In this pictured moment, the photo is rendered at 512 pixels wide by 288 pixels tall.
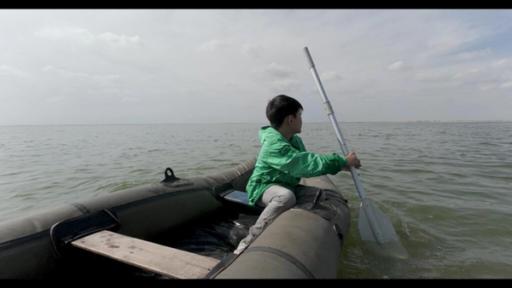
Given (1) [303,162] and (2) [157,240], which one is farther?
(2) [157,240]

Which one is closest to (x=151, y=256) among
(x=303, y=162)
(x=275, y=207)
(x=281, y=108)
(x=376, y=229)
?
(x=275, y=207)

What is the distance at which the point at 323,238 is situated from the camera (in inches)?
102

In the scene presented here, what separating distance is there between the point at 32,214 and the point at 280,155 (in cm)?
234

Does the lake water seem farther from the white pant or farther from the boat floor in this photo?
the white pant

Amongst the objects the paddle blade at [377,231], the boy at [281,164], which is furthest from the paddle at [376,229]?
the boy at [281,164]

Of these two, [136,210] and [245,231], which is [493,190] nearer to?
[245,231]

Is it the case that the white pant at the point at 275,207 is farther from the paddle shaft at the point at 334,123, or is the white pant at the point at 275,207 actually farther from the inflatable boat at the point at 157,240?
the paddle shaft at the point at 334,123

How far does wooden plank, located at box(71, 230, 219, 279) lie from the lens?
2.08 meters

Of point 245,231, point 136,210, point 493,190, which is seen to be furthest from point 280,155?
point 493,190

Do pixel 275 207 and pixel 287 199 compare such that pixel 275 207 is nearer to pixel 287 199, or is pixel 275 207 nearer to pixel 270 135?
pixel 287 199

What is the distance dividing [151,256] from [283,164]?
4.80 ft

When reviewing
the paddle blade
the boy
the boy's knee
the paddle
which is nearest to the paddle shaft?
the paddle

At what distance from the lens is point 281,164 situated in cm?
314

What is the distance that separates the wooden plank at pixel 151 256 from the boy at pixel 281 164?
768 millimetres
